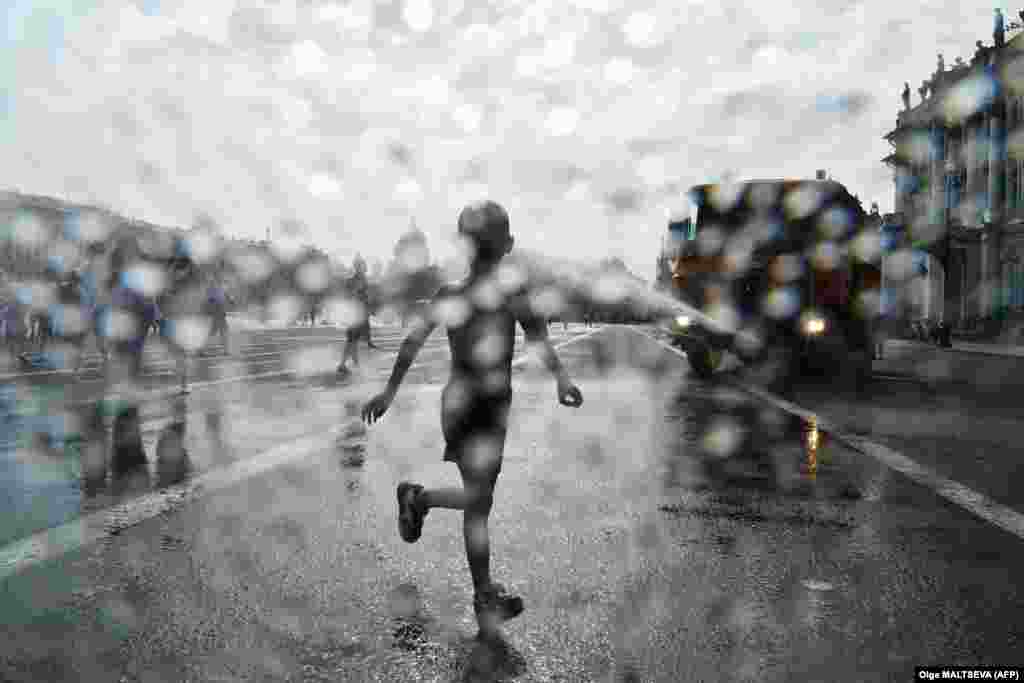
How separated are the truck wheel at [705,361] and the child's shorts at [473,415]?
13290 mm

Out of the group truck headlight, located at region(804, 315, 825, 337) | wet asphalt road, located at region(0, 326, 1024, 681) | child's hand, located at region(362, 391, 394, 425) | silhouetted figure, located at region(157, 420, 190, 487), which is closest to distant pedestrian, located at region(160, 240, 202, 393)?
silhouetted figure, located at region(157, 420, 190, 487)

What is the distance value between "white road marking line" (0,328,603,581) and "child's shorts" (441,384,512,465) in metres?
2.08

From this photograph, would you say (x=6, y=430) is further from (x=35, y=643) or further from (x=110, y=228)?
(x=35, y=643)

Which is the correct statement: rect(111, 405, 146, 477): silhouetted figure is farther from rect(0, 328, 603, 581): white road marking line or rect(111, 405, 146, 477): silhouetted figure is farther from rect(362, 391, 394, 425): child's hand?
rect(362, 391, 394, 425): child's hand

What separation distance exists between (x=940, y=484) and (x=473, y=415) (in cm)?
435

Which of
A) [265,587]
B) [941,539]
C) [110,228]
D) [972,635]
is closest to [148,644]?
[265,587]

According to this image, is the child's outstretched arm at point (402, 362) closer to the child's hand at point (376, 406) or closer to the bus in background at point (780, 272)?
the child's hand at point (376, 406)

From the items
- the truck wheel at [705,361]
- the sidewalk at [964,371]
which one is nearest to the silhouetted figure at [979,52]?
the sidewalk at [964,371]

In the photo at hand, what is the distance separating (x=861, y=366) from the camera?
1677cm

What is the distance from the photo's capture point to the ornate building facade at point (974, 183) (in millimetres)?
46750

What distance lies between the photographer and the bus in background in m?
15.2

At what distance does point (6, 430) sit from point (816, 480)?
6.92 m

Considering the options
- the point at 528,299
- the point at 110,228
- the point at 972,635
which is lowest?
the point at 972,635

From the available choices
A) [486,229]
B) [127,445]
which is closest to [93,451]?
[127,445]
